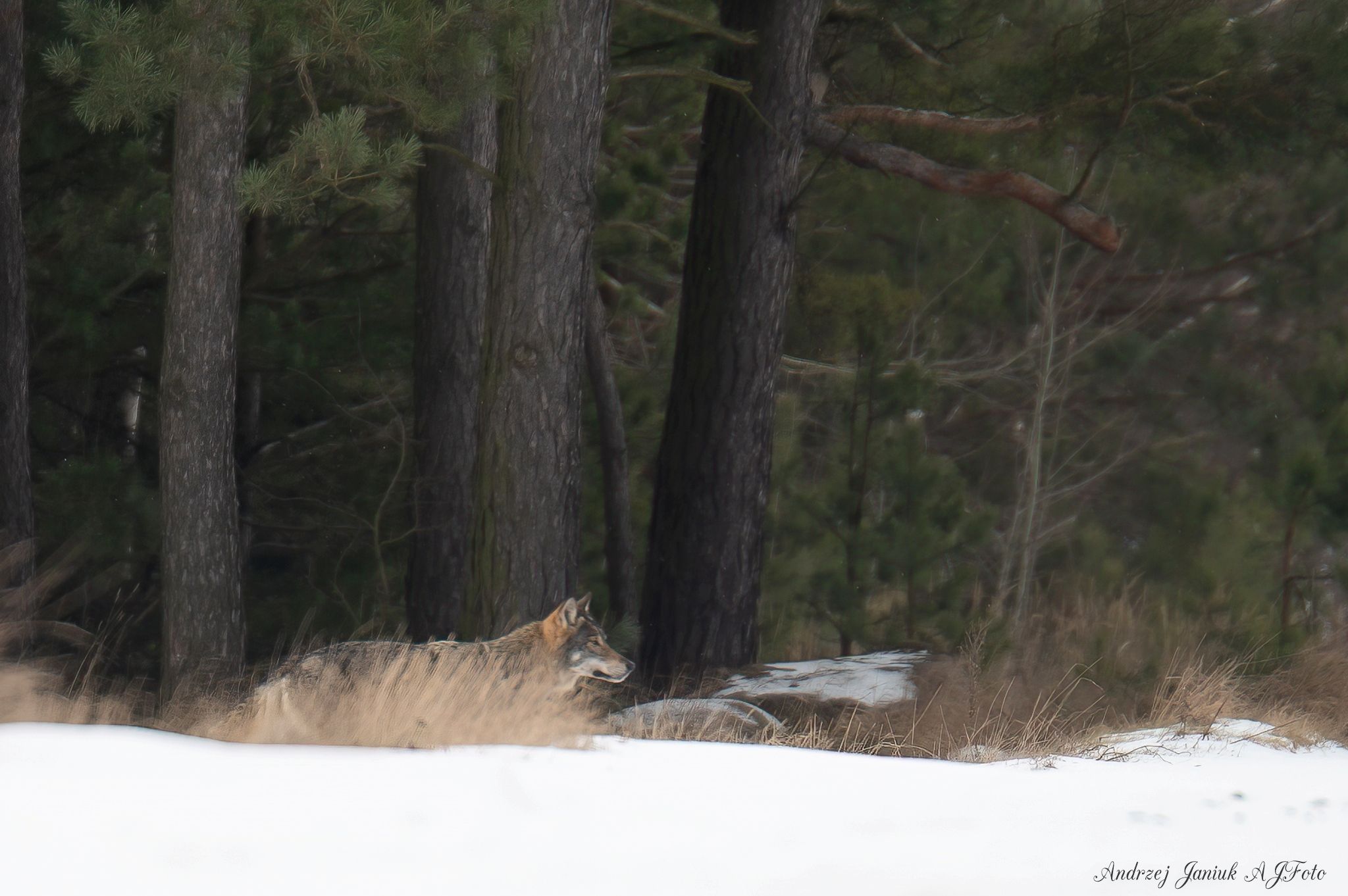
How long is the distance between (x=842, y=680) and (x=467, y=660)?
3.31 metres

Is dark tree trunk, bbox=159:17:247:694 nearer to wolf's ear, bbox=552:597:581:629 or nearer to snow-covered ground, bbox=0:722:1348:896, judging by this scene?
wolf's ear, bbox=552:597:581:629

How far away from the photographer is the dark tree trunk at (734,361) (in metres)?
10.0

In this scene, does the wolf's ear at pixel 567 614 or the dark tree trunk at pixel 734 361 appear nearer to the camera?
the wolf's ear at pixel 567 614

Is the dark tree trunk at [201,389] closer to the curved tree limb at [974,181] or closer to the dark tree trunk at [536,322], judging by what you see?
the dark tree trunk at [536,322]

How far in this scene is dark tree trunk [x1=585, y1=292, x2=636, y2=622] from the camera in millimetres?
12250

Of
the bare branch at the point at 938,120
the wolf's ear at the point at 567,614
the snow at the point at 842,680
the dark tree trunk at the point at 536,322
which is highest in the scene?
the bare branch at the point at 938,120

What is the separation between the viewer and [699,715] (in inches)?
281

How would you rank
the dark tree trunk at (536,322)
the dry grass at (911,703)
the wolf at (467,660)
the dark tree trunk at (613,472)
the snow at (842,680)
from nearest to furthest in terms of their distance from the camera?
the dry grass at (911,703) → the wolf at (467,660) → the dark tree trunk at (536,322) → the snow at (842,680) → the dark tree trunk at (613,472)

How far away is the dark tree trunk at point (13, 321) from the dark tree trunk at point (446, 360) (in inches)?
117

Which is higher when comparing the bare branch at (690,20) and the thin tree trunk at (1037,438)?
the bare branch at (690,20)

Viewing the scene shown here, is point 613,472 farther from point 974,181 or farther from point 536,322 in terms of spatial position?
point 536,322

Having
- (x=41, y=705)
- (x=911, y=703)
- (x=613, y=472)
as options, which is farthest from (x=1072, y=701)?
(x=41, y=705)

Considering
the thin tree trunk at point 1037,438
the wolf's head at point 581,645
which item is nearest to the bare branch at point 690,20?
the wolf's head at point 581,645

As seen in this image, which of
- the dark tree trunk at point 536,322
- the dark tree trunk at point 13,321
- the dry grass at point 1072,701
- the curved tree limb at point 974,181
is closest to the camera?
the dry grass at point 1072,701
